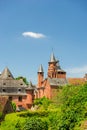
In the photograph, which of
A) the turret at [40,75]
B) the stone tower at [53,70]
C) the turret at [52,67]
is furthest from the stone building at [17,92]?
the turret at [52,67]

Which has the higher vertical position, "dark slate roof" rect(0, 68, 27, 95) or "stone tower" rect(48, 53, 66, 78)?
"stone tower" rect(48, 53, 66, 78)

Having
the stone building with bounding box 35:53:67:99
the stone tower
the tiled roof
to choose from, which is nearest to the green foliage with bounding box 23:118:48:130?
the stone building with bounding box 35:53:67:99

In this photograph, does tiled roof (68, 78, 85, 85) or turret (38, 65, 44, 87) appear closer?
tiled roof (68, 78, 85, 85)

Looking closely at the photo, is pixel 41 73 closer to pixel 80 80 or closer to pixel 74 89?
A: pixel 80 80

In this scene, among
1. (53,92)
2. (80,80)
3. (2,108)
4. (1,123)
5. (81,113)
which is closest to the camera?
(81,113)

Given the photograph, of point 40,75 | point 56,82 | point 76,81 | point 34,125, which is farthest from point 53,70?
point 34,125

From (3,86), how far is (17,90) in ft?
13.1

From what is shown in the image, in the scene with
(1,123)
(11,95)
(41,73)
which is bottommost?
(1,123)

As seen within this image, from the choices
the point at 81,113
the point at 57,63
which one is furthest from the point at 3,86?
the point at 81,113

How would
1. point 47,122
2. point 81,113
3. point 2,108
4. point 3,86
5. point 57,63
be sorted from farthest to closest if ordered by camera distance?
point 57,63
point 3,86
point 2,108
point 47,122
point 81,113

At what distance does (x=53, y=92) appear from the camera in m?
101

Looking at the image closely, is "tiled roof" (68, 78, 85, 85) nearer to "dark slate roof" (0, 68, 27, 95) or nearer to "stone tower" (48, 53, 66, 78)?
"stone tower" (48, 53, 66, 78)

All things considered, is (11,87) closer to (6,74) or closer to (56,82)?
(6,74)

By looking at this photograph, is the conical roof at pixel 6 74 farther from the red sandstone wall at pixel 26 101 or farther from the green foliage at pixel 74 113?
the green foliage at pixel 74 113
